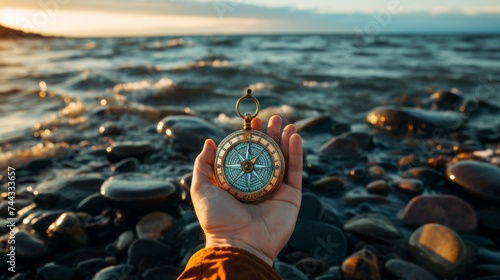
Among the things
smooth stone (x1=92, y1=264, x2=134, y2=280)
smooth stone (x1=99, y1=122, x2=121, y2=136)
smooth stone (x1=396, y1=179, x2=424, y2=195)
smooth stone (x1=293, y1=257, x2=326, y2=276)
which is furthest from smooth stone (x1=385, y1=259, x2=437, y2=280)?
smooth stone (x1=99, y1=122, x2=121, y2=136)

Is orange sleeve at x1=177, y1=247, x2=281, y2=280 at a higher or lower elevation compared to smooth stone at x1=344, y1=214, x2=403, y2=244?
higher

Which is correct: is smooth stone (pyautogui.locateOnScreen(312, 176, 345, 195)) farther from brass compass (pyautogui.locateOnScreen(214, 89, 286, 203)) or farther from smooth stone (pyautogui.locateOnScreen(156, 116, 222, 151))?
brass compass (pyautogui.locateOnScreen(214, 89, 286, 203))

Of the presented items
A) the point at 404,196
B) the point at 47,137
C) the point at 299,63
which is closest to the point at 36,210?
the point at 47,137

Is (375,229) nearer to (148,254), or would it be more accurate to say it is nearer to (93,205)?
(148,254)

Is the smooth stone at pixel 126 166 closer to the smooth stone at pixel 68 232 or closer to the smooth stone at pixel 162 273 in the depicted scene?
the smooth stone at pixel 68 232

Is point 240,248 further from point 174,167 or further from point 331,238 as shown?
point 174,167

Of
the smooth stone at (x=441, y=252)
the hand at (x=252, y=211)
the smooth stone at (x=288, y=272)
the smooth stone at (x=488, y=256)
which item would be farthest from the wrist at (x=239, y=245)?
the smooth stone at (x=488, y=256)
